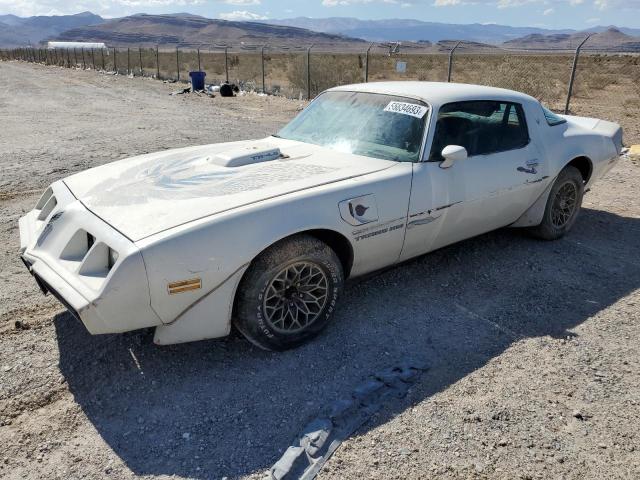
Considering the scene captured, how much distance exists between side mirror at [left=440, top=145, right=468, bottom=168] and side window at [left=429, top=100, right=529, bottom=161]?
0.24 feet

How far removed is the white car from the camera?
2.71m

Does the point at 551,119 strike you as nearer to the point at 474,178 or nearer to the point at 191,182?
the point at 474,178

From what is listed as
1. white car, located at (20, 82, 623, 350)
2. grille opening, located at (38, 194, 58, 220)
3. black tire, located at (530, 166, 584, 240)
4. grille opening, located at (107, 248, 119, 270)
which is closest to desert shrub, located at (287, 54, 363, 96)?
black tire, located at (530, 166, 584, 240)

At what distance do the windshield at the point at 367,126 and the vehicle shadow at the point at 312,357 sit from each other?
1.07 metres

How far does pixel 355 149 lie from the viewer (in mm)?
3865

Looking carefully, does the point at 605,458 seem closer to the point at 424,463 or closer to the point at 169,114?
the point at 424,463

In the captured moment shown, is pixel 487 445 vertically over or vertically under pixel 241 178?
under

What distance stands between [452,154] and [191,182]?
5.80 ft

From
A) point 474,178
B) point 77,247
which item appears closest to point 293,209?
point 77,247

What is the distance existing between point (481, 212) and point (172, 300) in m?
2.50

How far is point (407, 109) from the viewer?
3.90 metres

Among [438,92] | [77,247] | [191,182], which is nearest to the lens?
[77,247]

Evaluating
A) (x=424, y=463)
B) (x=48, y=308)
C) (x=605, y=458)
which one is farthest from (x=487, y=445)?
(x=48, y=308)

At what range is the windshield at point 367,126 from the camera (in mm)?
3775
